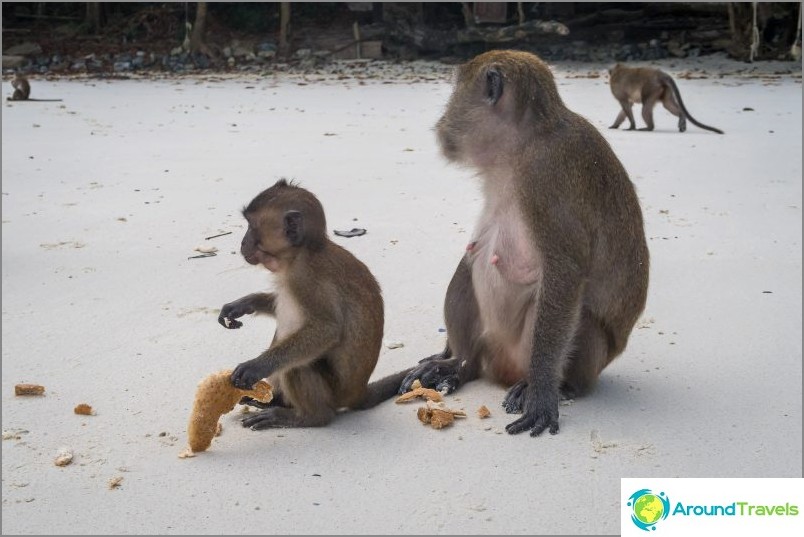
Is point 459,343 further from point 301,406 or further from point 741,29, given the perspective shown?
point 741,29

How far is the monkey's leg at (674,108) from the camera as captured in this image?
11383 millimetres

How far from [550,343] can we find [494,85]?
3.30ft

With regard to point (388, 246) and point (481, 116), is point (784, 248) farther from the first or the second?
point (481, 116)

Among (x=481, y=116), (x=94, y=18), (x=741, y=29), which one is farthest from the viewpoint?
(x=94, y=18)

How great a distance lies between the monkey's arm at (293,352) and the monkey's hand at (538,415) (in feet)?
2.46

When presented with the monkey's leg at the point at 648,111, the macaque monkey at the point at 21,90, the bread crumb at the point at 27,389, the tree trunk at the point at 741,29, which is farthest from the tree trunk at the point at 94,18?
the bread crumb at the point at 27,389

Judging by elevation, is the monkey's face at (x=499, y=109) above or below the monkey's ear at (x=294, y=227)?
above

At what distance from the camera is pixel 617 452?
371 centimetres

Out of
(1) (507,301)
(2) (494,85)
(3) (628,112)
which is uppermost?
(2) (494,85)

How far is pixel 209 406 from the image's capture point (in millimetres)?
3658

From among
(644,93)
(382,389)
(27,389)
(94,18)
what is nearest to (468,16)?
(94,18)

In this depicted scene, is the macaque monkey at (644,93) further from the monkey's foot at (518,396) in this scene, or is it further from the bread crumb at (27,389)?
the bread crumb at (27,389)

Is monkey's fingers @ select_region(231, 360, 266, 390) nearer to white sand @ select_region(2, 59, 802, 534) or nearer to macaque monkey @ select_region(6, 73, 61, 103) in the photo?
white sand @ select_region(2, 59, 802, 534)

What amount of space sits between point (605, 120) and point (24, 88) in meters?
7.49
